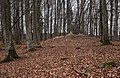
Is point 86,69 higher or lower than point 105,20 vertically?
lower

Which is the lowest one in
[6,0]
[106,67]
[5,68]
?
[5,68]

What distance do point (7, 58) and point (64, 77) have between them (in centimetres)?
730

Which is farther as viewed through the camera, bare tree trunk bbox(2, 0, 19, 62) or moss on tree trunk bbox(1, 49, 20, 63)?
moss on tree trunk bbox(1, 49, 20, 63)

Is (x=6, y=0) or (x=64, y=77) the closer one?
(x=64, y=77)

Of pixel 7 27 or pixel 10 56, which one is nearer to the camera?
pixel 7 27

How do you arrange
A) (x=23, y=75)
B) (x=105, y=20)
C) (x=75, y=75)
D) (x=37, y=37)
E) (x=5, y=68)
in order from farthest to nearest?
(x=37, y=37) < (x=105, y=20) < (x=5, y=68) < (x=23, y=75) < (x=75, y=75)

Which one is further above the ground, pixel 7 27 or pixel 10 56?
pixel 7 27

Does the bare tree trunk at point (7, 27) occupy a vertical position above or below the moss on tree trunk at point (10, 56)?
above

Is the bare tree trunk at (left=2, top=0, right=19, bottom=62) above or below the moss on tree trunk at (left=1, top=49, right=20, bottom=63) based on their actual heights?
above

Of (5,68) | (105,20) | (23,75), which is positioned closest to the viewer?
(23,75)

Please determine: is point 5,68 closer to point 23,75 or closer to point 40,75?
point 23,75

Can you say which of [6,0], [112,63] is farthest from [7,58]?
[112,63]

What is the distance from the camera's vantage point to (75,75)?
8.61m

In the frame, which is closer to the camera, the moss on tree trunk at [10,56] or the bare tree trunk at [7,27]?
the bare tree trunk at [7,27]
